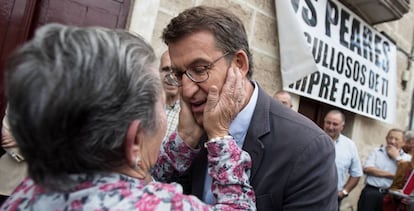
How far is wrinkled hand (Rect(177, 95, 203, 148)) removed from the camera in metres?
1.27

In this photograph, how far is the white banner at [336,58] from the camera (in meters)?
3.76

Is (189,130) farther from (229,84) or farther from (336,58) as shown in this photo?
(336,58)

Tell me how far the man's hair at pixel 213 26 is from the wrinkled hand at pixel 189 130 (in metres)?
0.27

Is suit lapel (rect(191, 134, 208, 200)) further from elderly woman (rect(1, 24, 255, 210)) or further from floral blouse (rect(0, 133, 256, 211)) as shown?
elderly woman (rect(1, 24, 255, 210))

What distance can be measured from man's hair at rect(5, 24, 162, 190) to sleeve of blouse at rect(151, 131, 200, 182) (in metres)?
0.49

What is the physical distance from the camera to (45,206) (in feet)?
2.38

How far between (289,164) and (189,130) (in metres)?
0.36

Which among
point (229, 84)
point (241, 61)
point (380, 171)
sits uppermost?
point (241, 61)

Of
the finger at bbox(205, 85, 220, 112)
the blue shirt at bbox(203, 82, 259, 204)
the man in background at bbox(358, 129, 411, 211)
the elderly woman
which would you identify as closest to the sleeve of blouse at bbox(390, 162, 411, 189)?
the man in background at bbox(358, 129, 411, 211)

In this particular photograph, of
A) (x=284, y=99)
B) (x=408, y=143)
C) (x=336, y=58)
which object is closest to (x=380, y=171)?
(x=408, y=143)

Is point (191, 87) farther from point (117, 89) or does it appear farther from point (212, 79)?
point (117, 89)

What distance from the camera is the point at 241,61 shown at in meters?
1.37

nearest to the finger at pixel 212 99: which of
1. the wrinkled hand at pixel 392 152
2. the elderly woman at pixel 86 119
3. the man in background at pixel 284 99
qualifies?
the elderly woman at pixel 86 119

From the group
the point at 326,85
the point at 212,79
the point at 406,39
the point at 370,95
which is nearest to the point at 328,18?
the point at 326,85
